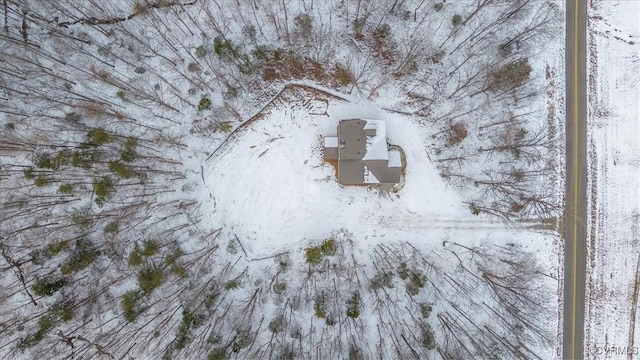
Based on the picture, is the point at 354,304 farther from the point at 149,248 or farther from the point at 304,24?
the point at 304,24

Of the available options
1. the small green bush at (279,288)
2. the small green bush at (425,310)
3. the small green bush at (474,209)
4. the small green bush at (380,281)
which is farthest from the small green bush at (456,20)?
the small green bush at (279,288)

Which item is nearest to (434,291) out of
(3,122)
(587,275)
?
(587,275)

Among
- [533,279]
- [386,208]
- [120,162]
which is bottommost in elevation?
[533,279]

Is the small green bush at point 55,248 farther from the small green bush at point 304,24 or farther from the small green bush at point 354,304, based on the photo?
the small green bush at point 304,24

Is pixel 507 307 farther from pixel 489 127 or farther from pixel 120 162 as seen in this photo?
pixel 120 162

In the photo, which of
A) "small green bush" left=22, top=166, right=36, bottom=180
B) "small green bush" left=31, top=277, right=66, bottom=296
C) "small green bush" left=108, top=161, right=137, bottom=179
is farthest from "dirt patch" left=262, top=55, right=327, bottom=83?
"small green bush" left=31, top=277, right=66, bottom=296

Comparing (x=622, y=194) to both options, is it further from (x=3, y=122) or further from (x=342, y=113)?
(x=3, y=122)

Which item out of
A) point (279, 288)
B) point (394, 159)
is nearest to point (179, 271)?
point (279, 288)

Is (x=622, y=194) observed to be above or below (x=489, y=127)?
below
